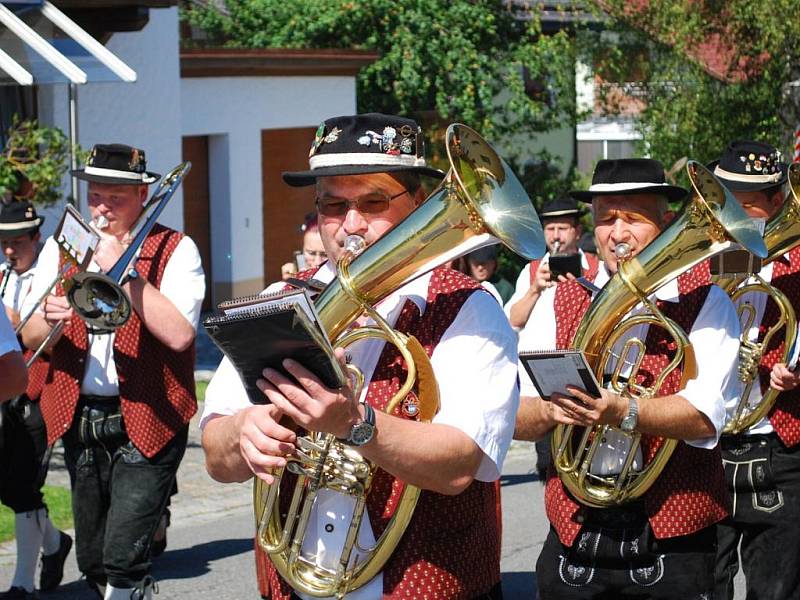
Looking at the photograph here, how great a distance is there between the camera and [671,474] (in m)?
4.11

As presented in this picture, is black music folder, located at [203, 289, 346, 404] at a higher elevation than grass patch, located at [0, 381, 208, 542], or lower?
higher

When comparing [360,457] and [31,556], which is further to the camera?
[31,556]

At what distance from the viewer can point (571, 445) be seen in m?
4.20

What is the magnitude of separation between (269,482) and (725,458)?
2746 mm

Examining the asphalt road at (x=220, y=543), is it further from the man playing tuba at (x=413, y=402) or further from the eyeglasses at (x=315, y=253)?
the man playing tuba at (x=413, y=402)

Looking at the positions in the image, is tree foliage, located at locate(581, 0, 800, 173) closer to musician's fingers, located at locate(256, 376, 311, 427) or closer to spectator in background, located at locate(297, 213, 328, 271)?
spectator in background, located at locate(297, 213, 328, 271)

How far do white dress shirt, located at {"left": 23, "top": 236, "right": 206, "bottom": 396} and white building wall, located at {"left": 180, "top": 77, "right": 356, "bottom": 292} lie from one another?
1129 cm

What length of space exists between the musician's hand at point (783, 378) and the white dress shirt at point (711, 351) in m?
1.00

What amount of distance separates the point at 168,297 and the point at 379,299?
8.61 ft

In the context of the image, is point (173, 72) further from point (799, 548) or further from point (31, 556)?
point (799, 548)

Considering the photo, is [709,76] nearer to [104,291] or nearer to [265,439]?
[104,291]

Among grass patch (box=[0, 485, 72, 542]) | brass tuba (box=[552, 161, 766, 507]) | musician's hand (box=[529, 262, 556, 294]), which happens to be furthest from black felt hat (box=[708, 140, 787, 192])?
grass patch (box=[0, 485, 72, 542])

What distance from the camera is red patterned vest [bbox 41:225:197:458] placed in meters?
5.52

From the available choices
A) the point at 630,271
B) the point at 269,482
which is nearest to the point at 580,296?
the point at 630,271
